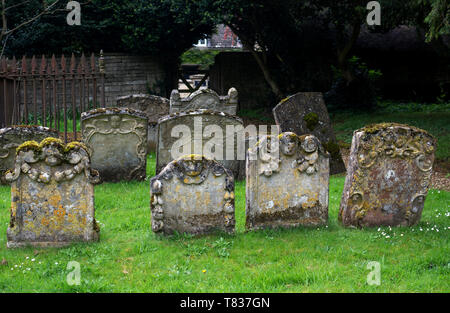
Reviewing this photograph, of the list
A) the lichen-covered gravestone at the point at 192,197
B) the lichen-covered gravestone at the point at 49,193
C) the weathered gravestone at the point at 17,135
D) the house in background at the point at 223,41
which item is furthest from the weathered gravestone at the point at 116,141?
the house in background at the point at 223,41

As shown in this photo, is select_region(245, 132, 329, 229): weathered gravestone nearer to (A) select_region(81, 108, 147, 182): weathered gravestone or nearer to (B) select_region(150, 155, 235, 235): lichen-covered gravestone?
(B) select_region(150, 155, 235, 235): lichen-covered gravestone

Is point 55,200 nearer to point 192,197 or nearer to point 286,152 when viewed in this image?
point 192,197

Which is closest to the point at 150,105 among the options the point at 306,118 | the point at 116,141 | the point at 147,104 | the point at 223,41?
the point at 147,104

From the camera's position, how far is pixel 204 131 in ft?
31.5

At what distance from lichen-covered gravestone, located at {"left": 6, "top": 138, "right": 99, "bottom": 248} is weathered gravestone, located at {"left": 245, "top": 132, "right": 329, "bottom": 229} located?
1.97 m

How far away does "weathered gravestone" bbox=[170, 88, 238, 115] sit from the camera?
12078 mm

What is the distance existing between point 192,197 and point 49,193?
165cm

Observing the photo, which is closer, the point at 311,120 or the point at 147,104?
the point at 311,120

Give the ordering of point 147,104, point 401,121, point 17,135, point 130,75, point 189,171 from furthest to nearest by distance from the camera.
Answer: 1. point 130,75
2. point 401,121
3. point 147,104
4. point 17,135
5. point 189,171

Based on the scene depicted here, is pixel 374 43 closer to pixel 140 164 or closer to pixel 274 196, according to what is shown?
pixel 140 164

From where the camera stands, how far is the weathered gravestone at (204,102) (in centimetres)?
1208

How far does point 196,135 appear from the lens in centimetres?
963

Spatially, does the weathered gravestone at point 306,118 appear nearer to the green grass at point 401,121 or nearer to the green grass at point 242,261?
the green grass at point 242,261

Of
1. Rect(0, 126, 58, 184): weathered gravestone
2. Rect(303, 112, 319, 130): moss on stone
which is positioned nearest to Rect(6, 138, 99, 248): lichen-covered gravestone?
Rect(0, 126, 58, 184): weathered gravestone
